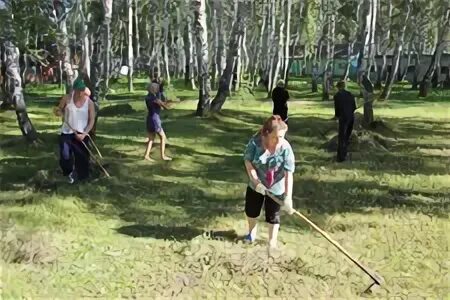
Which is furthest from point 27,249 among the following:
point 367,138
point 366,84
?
point 366,84

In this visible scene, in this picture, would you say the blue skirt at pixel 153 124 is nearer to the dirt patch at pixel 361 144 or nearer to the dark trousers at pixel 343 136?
the dark trousers at pixel 343 136

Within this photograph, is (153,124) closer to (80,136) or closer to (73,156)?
(73,156)

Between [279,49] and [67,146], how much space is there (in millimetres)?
12208

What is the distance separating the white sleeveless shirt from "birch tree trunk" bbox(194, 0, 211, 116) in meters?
5.40

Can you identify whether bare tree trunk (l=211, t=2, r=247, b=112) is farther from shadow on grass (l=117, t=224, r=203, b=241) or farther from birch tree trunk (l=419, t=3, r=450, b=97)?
shadow on grass (l=117, t=224, r=203, b=241)

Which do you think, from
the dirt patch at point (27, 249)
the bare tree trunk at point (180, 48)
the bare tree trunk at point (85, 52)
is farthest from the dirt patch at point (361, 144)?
the bare tree trunk at point (180, 48)

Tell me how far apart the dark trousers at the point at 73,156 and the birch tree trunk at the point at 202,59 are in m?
4.96

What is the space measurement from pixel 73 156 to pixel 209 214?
1905 mm

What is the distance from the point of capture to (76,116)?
7.79 meters

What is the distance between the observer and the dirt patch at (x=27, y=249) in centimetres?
564

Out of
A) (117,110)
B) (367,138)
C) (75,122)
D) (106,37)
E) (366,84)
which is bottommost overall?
(367,138)

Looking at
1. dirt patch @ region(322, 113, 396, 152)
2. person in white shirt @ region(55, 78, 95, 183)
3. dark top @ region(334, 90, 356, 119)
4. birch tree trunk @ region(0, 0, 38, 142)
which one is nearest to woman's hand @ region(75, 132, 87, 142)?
person in white shirt @ region(55, 78, 95, 183)

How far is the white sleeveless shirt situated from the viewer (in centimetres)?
775

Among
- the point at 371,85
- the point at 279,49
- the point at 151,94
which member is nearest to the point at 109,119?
the point at 151,94
